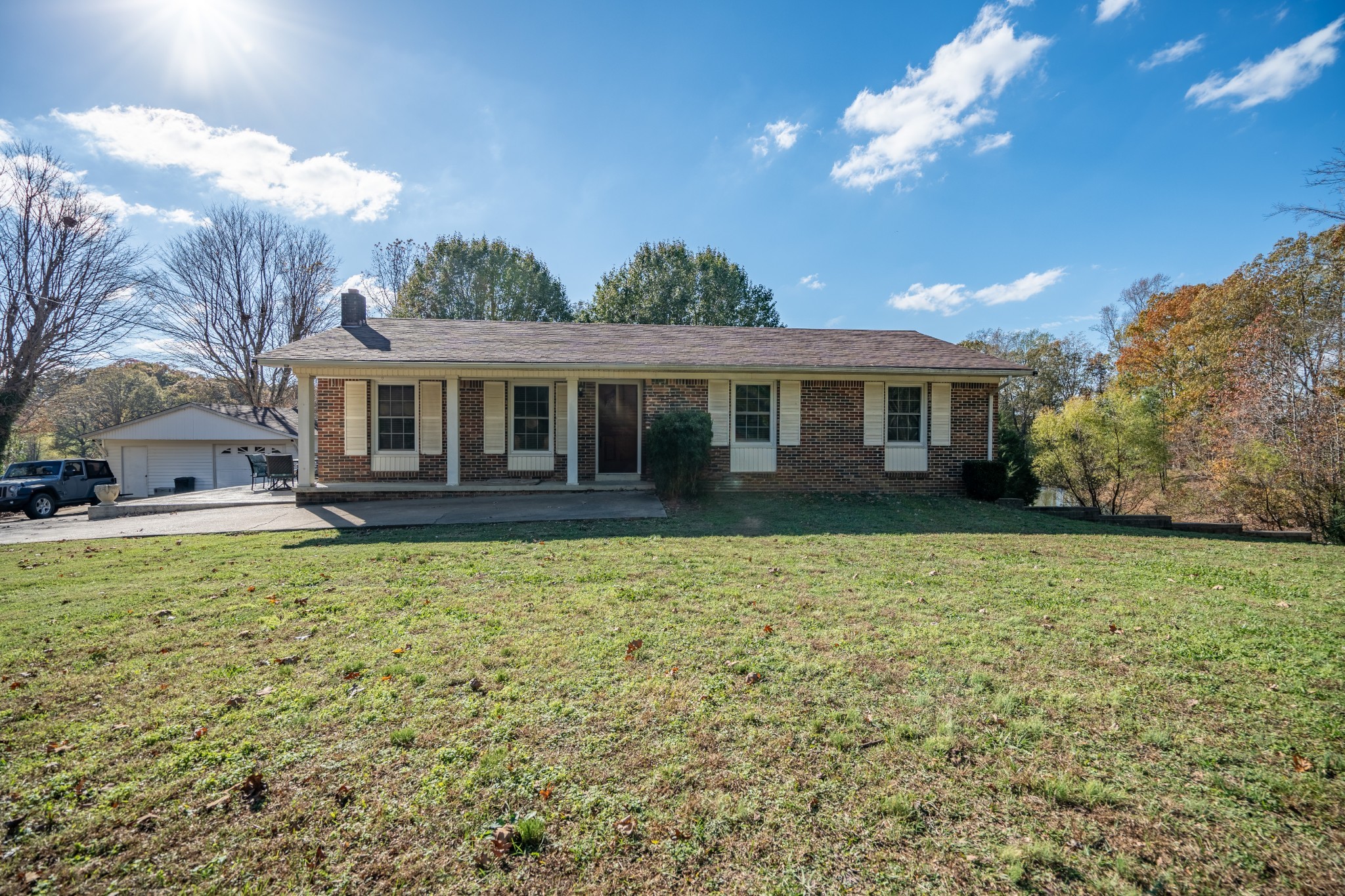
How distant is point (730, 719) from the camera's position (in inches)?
110

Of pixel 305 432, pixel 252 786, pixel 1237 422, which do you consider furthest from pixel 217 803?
pixel 1237 422

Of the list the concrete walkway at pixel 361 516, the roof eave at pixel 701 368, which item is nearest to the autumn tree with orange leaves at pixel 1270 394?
the roof eave at pixel 701 368

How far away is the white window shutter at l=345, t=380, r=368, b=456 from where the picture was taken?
12.0m

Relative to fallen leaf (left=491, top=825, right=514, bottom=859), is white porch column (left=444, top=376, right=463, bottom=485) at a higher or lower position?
higher

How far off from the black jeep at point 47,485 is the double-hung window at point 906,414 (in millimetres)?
20695

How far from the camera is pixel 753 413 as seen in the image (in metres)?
12.2

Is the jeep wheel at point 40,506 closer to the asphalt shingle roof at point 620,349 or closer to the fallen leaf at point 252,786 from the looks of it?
the asphalt shingle roof at point 620,349

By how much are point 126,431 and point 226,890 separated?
93.1ft

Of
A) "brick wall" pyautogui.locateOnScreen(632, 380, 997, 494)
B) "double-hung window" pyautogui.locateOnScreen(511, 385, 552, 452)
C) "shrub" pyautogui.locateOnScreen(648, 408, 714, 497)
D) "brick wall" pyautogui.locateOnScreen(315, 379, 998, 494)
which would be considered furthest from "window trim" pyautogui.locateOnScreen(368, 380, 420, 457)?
"shrub" pyautogui.locateOnScreen(648, 408, 714, 497)

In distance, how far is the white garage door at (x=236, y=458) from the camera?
22.4 meters

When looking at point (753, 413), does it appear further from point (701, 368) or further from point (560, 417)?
point (560, 417)

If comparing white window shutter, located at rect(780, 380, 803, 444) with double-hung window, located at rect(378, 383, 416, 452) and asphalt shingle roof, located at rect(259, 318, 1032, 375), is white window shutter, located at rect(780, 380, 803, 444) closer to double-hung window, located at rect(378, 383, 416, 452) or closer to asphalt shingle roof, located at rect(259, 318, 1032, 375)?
asphalt shingle roof, located at rect(259, 318, 1032, 375)

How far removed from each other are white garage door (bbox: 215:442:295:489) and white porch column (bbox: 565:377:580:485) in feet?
57.6

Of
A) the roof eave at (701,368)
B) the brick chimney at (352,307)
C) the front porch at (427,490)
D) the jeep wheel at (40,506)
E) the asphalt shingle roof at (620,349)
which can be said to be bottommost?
the jeep wheel at (40,506)
